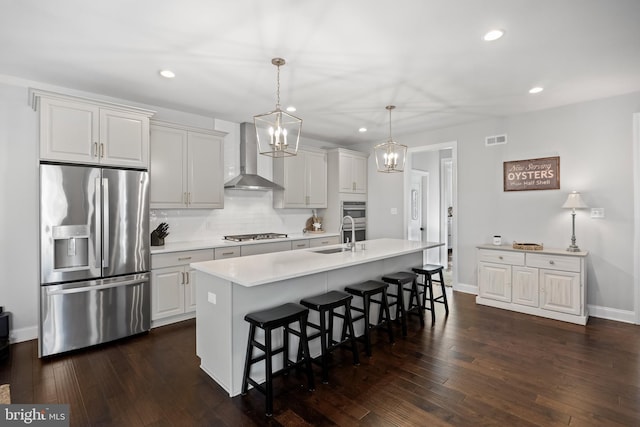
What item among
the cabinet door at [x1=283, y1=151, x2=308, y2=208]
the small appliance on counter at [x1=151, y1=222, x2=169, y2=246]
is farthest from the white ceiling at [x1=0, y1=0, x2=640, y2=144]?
the small appliance on counter at [x1=151, y1=222, x2=169, y2=246]

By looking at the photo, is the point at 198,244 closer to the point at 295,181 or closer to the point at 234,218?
the point at 234,218

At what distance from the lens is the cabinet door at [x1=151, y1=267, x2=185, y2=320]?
3646 mm

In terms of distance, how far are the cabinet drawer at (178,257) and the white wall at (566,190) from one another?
391cm

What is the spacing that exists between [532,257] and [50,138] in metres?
5.54

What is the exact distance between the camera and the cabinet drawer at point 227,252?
13.6ft

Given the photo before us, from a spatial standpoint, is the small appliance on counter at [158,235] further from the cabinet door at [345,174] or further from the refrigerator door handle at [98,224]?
the cabinet door at [345,174]

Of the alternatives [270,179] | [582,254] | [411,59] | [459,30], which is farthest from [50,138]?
[582,254]

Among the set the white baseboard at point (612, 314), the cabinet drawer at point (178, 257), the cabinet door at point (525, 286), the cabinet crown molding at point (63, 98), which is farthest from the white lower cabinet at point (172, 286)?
the white baseboard at point (612, 314)

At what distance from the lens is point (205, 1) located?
2072 mm

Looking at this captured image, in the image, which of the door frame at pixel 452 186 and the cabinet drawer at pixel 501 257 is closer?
the cabinet drawer at pixel 501 257

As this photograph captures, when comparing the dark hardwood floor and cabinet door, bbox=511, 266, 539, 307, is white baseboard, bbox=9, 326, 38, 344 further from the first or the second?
cabinet door, bbox=511, 266, 539, 307

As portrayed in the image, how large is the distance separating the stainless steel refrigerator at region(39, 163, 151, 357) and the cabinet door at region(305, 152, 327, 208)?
2.87 meters

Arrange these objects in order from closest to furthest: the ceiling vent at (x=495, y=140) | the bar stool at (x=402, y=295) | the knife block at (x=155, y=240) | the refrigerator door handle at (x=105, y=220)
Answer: the refrigerator door handle at (x=105, y=220) < the bar stool at (x=402, y=295) < the knife block at (x=155, y=240) < the ceiling vent at (x=495, y=140)

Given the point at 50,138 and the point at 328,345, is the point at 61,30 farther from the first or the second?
the point at 328,345
